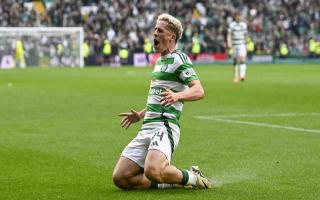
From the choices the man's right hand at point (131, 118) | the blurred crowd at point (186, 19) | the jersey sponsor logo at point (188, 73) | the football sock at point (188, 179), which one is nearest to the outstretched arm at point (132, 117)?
the man's right hand at point (131, 118)

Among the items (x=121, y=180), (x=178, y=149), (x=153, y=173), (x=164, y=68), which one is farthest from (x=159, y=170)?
(x=178, y=149)

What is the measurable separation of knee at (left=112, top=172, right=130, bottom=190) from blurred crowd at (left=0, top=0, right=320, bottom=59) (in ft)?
151

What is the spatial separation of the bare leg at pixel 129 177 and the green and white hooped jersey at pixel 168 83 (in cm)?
47

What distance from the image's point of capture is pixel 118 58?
54.6 m

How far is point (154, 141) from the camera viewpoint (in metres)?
9.04

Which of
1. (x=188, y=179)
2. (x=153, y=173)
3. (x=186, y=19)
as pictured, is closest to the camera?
(x=153, y=173)

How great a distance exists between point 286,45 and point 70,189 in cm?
5050

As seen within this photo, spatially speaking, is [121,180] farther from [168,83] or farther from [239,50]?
[239,50]

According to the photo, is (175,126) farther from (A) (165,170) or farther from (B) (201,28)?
(B) (201,28)

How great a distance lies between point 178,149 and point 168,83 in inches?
135

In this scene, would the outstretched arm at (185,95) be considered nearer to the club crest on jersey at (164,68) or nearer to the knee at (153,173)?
the club crest on jersey at (164,68)

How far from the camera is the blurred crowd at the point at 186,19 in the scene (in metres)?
57.6

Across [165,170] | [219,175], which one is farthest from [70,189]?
[219,175]

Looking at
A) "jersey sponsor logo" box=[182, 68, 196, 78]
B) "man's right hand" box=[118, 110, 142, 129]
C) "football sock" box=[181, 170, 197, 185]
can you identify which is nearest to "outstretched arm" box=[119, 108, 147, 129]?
"man's right hand" box=[118, 110, 142, 129]
